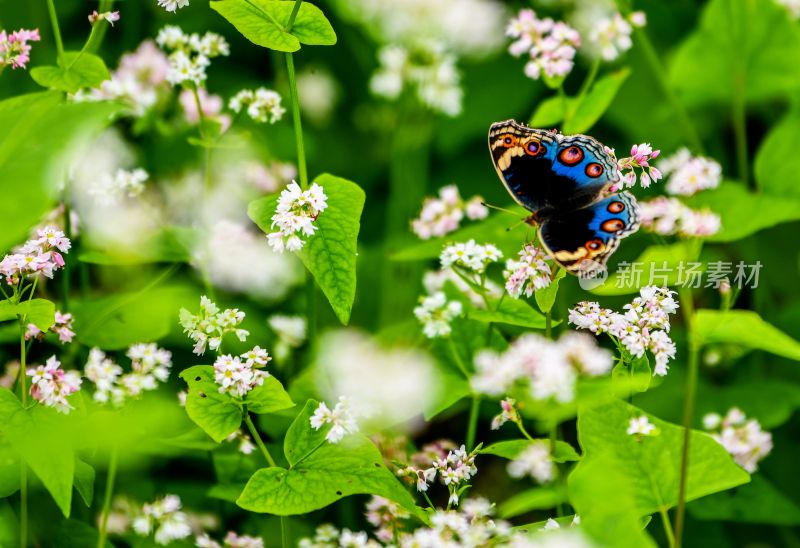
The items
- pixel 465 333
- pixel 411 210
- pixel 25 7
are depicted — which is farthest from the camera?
pixel 25 7

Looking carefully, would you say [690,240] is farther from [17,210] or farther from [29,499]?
[29,499]

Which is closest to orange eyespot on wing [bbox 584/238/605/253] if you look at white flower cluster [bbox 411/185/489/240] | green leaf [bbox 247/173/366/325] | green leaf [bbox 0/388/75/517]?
green leaf [bbox 247/173/366/325]

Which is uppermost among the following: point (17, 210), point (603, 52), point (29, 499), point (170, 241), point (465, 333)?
point (603, 52)

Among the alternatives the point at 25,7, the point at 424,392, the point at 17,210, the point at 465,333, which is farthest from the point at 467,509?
the point at 25,7

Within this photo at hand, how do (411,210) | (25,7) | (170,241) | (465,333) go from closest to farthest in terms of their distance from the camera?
1. (465,333)
2. (170,241)
3. (411,210)
4. (25,7)

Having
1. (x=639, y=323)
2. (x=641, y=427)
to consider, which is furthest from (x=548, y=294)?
(x=641, y=427)
